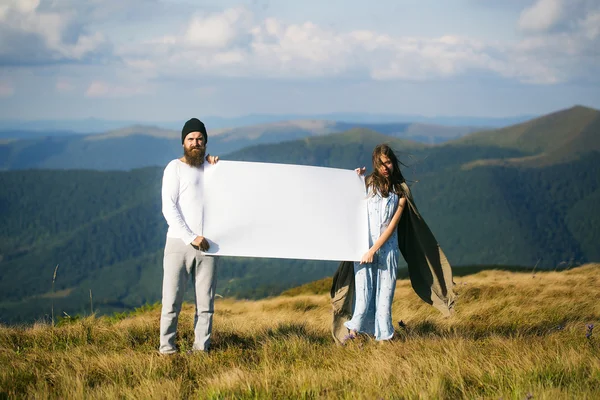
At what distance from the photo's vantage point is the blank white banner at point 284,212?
282 inches

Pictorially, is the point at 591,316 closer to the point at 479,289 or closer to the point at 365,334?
the point at 479,289

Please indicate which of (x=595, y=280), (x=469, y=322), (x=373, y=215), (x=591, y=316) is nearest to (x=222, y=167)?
(x=373, y=215)

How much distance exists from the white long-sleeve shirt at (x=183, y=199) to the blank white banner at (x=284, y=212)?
112mm

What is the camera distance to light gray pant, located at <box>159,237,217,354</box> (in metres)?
6.83

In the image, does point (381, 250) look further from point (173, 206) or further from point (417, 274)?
point (173, 206)

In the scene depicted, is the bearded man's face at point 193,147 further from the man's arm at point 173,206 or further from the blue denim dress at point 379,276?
the blue denim dress at point 379,276

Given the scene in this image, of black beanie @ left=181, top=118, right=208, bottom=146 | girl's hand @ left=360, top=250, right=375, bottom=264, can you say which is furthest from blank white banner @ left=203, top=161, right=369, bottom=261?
black beanie @ left=181, top=118, right=208, bottom=146

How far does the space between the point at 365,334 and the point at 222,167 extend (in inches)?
110

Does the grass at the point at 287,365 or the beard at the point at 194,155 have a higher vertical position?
the beard at the point at 194,155

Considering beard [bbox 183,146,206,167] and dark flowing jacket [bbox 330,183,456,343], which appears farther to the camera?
dark flowing jacket [bbox 330,183,456,343]

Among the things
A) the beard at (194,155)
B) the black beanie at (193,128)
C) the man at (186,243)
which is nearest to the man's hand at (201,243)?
the man at (186,243)

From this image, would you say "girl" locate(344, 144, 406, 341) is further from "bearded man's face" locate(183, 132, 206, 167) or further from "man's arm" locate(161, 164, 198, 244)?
"man's arm" locate(161, 164, 198, 244)

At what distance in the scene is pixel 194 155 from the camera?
6.92 metres

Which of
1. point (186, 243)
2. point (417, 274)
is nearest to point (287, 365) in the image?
point (186, 243)
